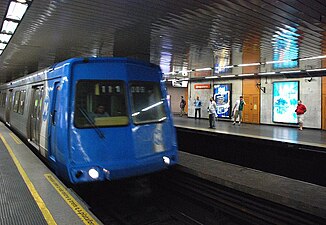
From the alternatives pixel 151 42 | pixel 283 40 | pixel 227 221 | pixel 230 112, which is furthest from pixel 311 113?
pixel 227 221

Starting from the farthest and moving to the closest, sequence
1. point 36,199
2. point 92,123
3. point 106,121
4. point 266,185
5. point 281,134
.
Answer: point 281,134 → point 266,185 → point 106,121 → point 92,123 → point 36,199

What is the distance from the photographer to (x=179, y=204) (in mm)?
6453

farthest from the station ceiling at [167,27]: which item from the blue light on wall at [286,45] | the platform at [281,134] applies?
the platform at [281,134]

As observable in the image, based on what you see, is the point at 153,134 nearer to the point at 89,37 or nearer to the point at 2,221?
the point at 2,221

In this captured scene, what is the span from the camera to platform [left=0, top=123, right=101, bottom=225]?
139 inches

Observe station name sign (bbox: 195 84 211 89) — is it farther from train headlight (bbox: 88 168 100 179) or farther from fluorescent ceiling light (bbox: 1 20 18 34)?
train headlight (bbox: 88 168 100 179)

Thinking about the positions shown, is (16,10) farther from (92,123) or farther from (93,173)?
(93,173)

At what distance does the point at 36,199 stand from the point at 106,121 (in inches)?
62.3

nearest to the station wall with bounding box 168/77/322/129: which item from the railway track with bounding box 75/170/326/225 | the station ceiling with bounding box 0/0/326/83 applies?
the station ceiling with bounding box 0/0/326/83

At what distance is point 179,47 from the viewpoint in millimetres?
10852

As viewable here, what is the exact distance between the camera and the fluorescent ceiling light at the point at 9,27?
7.55 metres

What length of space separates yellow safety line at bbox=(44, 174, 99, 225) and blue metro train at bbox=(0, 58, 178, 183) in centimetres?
21

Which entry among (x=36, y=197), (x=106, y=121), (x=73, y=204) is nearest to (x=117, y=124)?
(x=106, y=121)

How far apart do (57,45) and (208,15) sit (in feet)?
20.8
